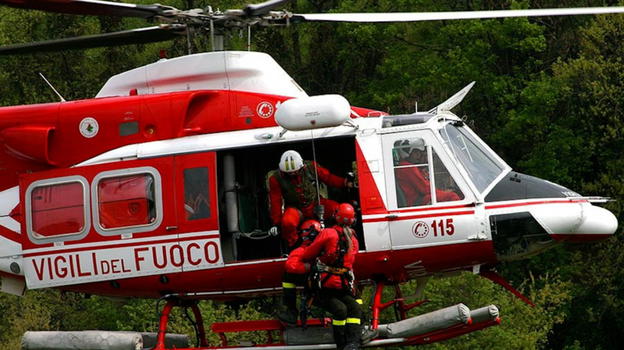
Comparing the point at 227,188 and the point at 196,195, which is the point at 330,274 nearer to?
the point at 227,188

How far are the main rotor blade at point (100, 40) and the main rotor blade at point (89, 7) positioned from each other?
0.87m

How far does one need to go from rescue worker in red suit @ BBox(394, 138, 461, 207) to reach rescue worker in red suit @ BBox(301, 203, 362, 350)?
2.40ft

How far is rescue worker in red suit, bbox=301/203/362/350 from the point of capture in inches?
615

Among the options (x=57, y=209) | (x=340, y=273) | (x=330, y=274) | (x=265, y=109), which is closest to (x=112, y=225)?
(x=57, y=209)

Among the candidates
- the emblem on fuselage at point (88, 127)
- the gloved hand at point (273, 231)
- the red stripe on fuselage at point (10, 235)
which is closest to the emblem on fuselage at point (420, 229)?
the gloved hand at point (273, 231)

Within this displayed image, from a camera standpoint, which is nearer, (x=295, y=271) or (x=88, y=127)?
(x=295, y=271)

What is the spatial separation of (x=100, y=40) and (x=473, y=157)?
492 cm

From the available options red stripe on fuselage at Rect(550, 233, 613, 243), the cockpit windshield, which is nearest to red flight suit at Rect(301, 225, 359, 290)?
the cockpit windshield

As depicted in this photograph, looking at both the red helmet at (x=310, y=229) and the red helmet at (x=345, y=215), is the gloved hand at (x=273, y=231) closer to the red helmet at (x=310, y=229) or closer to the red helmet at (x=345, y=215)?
the red helmet at (x=310, y=229)

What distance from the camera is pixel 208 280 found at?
16.5 metres

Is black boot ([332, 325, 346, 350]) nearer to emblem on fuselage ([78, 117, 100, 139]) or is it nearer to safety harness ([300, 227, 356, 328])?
safety harness ([300, 227, 356, 328])

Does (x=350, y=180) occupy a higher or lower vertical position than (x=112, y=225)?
higher

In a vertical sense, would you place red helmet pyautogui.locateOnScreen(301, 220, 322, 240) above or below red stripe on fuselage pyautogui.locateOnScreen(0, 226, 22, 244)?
below

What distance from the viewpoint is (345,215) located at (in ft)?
51.0
